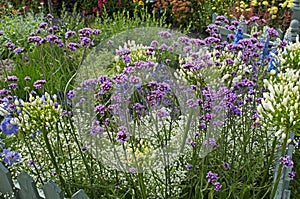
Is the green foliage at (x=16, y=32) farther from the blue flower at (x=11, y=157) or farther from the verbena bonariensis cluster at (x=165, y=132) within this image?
the blue flower at (x=11, y=157)

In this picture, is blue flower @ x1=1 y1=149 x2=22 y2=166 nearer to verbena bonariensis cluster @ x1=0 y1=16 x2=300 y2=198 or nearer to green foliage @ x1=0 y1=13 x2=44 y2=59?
verbena bonariensis cluster @ x1=0 y1=16 x2=300 y2=198

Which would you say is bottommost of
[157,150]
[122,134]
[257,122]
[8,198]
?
[8,198]

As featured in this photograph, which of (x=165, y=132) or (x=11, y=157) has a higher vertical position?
(x=165, y=132)

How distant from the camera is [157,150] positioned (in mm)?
2670

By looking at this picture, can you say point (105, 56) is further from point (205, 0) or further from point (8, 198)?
point (205, 0)

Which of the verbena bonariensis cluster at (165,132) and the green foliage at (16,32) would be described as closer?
the verbena bonariensis cluster at (165,132)

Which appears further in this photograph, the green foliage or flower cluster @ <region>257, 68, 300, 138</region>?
the green foliage


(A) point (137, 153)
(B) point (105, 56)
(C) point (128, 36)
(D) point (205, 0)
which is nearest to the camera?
(A) point (137, 153)

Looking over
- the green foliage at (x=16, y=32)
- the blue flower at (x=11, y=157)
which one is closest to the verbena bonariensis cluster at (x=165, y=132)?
the blue flower at (x=11, y=157)

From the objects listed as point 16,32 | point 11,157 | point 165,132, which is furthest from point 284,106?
point 16,32

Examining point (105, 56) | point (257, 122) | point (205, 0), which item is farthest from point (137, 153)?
point (205, 0)

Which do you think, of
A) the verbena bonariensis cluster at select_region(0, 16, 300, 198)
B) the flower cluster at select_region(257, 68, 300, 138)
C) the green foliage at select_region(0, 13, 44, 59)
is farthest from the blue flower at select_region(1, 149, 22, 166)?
the green foliage at select_region(0, 13, 44, 59)

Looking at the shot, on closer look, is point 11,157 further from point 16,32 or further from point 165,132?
point 16,32

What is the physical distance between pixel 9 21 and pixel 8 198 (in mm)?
3945
